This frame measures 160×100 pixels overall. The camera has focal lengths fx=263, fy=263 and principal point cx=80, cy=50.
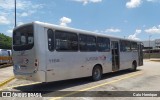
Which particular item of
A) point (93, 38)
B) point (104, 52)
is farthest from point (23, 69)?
point (104, 52)

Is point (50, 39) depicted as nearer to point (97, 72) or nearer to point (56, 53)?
point (56, 53)

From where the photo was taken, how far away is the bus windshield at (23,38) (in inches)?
464

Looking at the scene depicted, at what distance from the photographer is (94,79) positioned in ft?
50.3

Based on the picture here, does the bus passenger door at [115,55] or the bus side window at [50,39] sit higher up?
the bus side window at [50,39]

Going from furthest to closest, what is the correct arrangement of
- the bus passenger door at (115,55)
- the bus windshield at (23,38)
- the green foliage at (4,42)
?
the green foliage at (4,42) → the bus passenger door at (115,55) → the bus windshield at (23,38)

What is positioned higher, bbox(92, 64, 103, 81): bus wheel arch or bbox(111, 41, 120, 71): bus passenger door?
bbox(111, 41, 120, 71): bus passenger door

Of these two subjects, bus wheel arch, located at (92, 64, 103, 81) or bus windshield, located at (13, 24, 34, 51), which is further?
bus wheel arch, located at (92, 64, 103, 81)

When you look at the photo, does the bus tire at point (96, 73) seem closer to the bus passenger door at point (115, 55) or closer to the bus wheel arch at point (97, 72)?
the bus wheel arch at point (97, 72)

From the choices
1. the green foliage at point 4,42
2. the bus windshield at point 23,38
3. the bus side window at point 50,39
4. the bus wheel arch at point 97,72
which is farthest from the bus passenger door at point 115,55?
the green foliage at point 4,42

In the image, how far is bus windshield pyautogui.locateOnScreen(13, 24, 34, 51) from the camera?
11781mm

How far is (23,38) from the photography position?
12.3m

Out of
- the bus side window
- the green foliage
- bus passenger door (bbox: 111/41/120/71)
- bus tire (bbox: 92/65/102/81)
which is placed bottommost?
bus tire (bbox: 92/65/102/81)

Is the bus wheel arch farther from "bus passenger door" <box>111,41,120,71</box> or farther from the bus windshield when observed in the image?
the bus windshield

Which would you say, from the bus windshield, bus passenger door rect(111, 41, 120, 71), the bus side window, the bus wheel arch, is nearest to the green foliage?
bus passenger door rect(111, 41, 120, 71)
